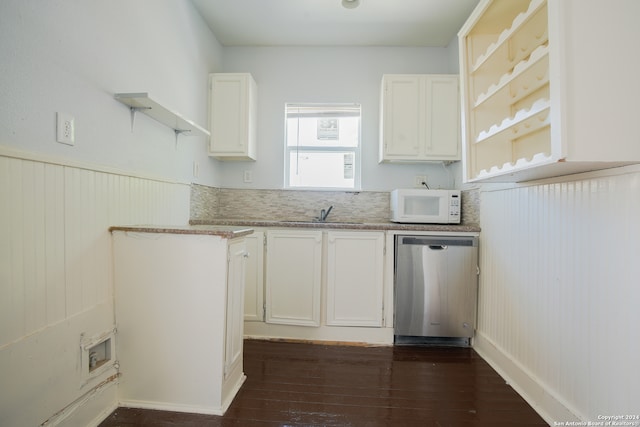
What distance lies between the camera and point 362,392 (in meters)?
1.76

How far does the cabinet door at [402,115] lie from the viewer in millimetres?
2713

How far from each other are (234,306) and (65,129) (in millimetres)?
1119

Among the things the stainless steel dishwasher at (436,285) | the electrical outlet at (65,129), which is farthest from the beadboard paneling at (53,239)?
the stainless steel dishwasher at (436,285)

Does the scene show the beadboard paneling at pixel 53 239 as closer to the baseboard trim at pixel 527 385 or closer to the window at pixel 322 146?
the window at pixel 322 146

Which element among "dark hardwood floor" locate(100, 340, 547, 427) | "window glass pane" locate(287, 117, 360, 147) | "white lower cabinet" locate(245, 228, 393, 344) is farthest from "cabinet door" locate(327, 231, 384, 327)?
"window glass pane" locate(287, 117, 360, 147)

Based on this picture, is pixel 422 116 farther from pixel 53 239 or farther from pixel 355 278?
pixel 53 239

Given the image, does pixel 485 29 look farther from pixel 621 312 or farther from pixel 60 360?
pixel 60 360

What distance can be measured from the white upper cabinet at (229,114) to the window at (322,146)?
48 cm

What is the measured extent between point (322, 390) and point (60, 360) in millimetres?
1288

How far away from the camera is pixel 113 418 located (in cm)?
150

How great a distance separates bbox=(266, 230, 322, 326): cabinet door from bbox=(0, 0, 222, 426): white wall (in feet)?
3.13

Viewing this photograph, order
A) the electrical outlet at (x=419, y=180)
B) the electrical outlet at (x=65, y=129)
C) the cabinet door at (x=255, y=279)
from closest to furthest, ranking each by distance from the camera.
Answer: the electrical outlet at (x=65, y=129)
the cabinet door at (x=255, y=279)
the electrical outlet at (x=419, y=180)

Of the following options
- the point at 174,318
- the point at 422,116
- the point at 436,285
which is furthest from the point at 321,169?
the point at 174,318

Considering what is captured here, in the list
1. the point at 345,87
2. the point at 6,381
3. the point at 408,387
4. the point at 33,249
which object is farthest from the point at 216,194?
the point at 408,387
